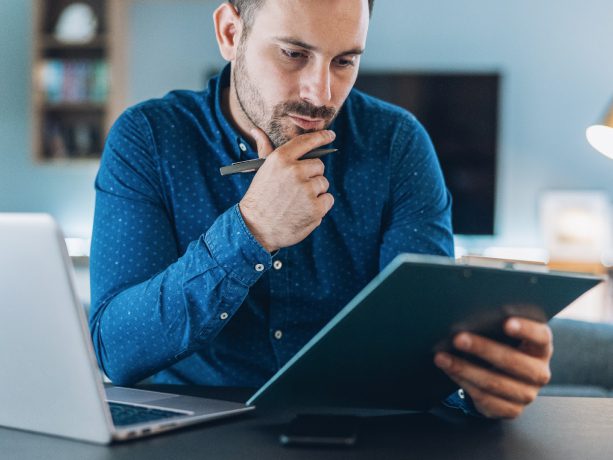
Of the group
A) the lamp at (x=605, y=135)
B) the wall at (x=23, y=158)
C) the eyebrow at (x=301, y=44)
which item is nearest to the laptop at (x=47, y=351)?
the eyebrow at (x=301, y=44)

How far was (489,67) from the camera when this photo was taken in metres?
4.42

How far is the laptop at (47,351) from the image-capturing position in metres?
0.66

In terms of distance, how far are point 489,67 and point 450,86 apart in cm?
24

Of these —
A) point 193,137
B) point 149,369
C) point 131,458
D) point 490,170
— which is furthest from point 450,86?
point 131,458

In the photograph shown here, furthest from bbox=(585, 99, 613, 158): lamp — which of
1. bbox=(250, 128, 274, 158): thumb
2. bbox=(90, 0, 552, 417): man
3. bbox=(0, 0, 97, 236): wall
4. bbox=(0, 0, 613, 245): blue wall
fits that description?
bbox=(0, 0, 97, 236): wall

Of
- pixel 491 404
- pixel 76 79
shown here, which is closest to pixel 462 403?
pixel 491 404

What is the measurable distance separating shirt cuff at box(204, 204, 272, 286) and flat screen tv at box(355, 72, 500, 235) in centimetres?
357

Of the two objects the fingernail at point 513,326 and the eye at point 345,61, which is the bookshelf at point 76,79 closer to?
the eye at point 345,61

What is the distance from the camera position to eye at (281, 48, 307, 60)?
1183 mm

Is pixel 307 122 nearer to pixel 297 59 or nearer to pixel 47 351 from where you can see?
pixel 297 59

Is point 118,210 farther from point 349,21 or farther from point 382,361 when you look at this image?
point 382,361

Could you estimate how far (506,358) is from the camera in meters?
0.79

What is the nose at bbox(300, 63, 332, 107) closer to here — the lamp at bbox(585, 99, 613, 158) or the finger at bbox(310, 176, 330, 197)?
the finger at bbox(310, 176, 330, 197)

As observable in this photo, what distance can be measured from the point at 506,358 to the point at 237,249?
12.8 inches
